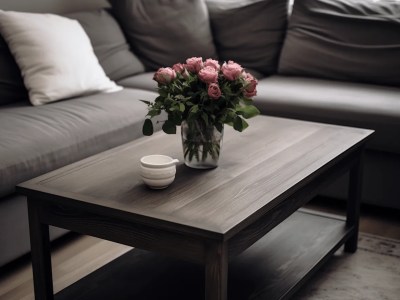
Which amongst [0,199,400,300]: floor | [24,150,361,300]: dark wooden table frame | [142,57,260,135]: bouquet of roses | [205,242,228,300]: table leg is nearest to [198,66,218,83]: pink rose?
[142,57,260,135]: bouquet of roses

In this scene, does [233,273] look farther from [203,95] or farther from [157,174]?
[203,95]

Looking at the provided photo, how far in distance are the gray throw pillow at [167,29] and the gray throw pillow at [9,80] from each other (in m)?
0.90

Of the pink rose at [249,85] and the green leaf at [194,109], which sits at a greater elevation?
the pink rose at [249,85]

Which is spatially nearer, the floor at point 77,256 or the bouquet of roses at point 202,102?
the bouquet of roses at point 202,102

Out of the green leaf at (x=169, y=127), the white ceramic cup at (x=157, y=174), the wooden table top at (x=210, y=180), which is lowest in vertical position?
the wooden table top at (x=210, y=180)

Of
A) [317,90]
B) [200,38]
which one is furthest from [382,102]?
[200,38]

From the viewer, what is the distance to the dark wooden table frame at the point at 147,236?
1585 mm

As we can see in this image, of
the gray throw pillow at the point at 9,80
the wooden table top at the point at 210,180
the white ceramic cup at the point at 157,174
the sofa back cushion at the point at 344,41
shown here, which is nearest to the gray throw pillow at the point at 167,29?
the sofa back cushion at the point at 344,41

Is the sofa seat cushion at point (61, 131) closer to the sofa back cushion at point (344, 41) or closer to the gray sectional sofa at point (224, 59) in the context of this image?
the gray sectional sofa at point (224, 59)

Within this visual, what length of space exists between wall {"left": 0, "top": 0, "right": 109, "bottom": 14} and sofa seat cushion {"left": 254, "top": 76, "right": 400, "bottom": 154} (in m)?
1.30

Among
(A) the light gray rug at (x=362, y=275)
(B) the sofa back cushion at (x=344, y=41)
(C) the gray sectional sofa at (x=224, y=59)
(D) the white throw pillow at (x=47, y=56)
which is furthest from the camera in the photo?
(B) the sofa back cushion at (x=344, y=41)

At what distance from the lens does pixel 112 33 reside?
3.57 metres

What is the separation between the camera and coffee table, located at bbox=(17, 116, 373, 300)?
1634 mm

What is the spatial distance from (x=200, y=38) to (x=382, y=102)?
119 centimetres
